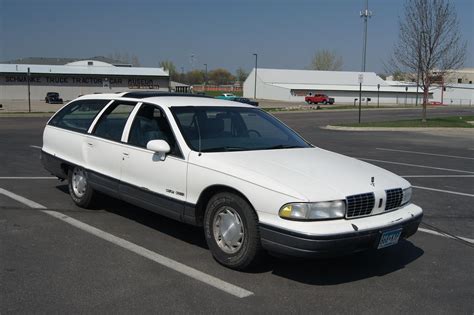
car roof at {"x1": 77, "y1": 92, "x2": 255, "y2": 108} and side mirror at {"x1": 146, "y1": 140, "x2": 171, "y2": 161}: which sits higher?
car roof at {"x1": 77, "y1": 92, "x2": 255, "y2": 108}

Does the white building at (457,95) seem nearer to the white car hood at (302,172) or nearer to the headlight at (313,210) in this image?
the white car hood at (302,172)

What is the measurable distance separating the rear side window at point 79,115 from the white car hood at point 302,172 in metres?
2.43

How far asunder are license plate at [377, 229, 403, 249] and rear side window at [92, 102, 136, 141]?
3.20 metres

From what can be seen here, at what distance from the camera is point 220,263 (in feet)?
15.8

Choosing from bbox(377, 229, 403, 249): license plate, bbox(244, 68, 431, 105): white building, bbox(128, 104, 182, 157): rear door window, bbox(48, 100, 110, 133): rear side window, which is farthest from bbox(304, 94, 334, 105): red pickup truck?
bbox(377, 229, 403, 249): license plate

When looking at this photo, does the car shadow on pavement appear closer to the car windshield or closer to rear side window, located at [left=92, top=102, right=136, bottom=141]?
the car windshield

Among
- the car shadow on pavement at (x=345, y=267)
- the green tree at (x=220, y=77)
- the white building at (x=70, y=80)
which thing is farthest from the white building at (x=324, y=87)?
the car shadow on pavement at (x=345, y=267)

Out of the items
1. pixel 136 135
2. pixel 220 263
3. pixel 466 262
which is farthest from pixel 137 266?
pixel 466 262

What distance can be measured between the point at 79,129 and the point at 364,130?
22.6 meters

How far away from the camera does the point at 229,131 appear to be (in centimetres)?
568

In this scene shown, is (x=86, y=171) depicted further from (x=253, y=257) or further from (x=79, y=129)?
(x=253, y=257)

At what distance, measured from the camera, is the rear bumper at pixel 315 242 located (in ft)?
13.6

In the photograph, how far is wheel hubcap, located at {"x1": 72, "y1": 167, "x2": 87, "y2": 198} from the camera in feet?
22.0

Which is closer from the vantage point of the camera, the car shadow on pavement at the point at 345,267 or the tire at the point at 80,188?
the car shadow on pavement at the point at 345,267
